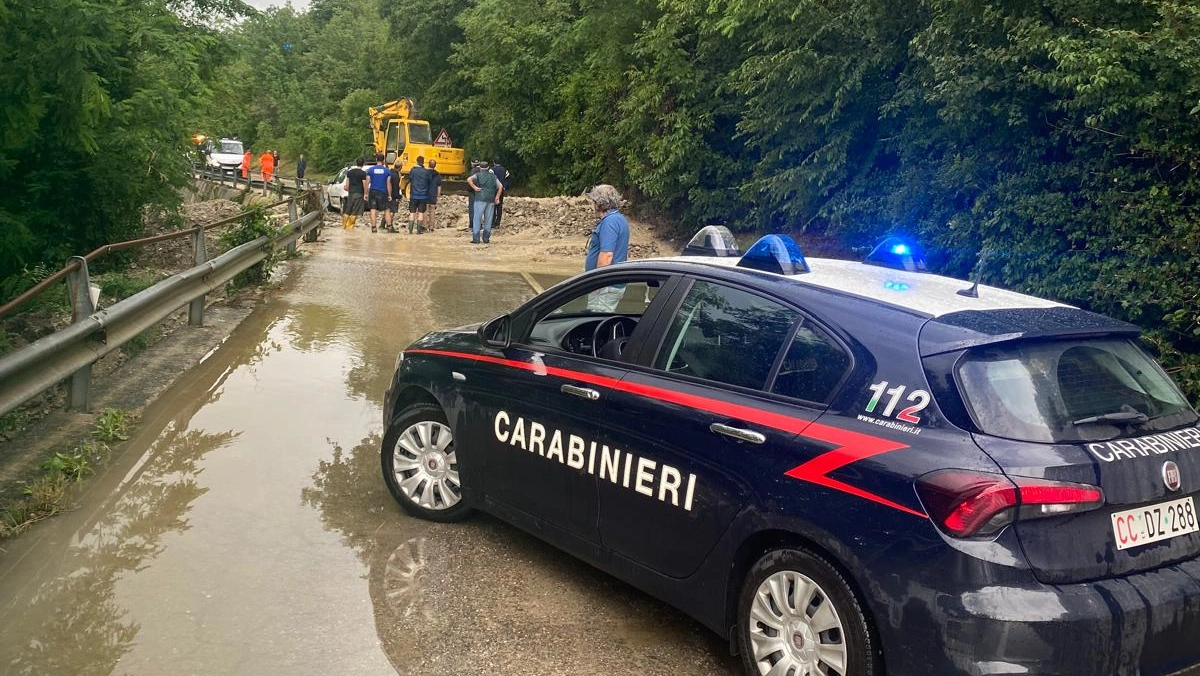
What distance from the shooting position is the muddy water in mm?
3818

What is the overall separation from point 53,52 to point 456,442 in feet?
26.5

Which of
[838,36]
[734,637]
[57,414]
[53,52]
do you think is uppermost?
[838,36]

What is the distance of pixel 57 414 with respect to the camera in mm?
6734

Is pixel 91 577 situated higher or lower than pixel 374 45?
lower

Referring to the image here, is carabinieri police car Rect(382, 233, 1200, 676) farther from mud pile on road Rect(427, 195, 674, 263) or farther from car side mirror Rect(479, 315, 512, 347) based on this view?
mud pile on road Rect(427, 195, 674, 263)

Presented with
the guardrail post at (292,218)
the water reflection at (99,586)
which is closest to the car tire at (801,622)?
the water reflection at (99,586)

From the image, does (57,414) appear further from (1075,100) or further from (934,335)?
(1075,100)

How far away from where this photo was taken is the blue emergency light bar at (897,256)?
187 inches

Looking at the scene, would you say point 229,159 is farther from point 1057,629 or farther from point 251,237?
point 1057,629

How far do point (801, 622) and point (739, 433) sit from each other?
0.71m

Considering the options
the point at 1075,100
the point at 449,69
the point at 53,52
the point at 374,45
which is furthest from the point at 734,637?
the point at 374,45

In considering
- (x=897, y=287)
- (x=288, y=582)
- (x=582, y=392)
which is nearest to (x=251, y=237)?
(x=288, y=582)

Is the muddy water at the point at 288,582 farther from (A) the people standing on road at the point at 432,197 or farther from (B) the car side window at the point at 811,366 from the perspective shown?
(A) the people standing on road at the point at 432,197

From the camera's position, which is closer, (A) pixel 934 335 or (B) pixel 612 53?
(A) pixel 934 335
